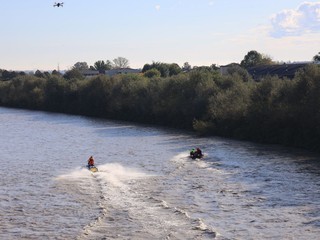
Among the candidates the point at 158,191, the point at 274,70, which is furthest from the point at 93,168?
the point at 274,70

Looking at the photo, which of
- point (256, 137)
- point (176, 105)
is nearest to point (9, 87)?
point (176, 105)

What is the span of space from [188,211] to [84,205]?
593cm

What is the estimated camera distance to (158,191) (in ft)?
112

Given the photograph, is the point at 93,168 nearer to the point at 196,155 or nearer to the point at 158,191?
the point at 158,191

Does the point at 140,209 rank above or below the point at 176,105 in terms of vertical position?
below

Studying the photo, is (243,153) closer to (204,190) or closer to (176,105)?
(204,190)

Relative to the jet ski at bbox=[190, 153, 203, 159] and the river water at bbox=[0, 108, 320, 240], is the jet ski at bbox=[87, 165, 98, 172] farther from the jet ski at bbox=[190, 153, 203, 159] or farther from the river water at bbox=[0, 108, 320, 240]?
the jet ski at bbox=[190, 153, 203, 159]

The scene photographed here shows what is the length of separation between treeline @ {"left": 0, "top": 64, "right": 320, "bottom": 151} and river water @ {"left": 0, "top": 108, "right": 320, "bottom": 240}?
140 inches

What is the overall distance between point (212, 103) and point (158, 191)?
117ft

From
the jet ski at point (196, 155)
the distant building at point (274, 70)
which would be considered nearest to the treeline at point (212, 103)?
the jet ski at point (196, 155)

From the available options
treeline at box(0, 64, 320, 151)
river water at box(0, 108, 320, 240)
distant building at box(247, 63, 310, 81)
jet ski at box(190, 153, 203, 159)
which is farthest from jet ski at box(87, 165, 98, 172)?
distant building at box(247, 63, 310, 81)

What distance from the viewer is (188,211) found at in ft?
95.5

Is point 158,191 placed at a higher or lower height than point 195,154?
lower

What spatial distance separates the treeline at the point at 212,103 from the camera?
5381cm
